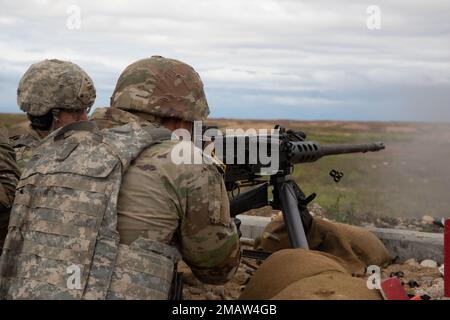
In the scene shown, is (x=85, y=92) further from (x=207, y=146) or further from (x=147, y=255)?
(x=147, y=255)

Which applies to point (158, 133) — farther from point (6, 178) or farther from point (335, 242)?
point (335, 242)

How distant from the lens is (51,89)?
4.41 m

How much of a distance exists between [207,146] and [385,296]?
2.32 meters

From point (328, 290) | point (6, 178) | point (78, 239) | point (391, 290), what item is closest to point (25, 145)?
point (6, 178)

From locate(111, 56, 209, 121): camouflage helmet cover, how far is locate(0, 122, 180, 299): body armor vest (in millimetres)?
603

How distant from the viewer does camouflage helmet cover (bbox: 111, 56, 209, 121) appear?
13.3ft

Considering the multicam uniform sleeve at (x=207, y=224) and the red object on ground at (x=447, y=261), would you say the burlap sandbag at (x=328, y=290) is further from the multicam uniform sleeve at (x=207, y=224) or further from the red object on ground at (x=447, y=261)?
the red object on ground at (x=447, y=261)

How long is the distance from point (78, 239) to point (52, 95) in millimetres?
1500

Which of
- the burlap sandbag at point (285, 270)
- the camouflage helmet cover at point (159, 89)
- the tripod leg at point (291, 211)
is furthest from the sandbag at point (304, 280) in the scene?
the tripod leg at point (291, 211)

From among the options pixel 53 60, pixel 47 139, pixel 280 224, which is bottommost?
pixel 280 224

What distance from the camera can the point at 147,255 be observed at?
3281 mm

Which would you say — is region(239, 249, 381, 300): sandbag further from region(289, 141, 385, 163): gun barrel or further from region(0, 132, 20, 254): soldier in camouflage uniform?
region(289, 141, 385, 163): gun barrel

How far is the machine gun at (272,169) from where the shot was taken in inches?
241
